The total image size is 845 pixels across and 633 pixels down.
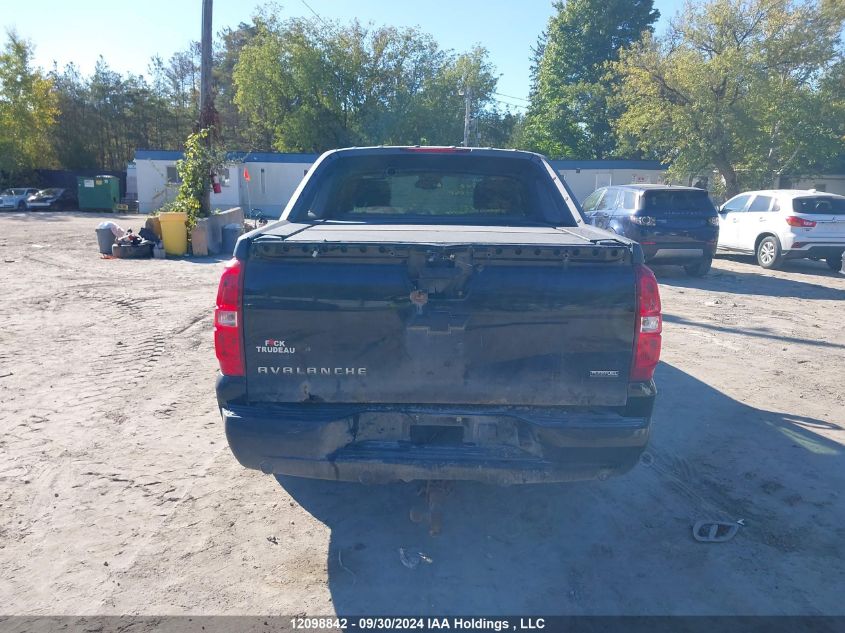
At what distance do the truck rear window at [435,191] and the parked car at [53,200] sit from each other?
40.5 meters

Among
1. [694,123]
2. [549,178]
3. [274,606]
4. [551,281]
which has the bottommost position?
[274,606]

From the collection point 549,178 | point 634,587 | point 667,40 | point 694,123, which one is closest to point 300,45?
point 667,40

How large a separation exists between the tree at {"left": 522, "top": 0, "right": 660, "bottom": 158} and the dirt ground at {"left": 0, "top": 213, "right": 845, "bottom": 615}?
117 feet

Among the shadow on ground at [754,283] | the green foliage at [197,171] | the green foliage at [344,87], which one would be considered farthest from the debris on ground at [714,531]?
the green foliage at [344,87]

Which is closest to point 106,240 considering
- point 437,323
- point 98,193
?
point 437,323

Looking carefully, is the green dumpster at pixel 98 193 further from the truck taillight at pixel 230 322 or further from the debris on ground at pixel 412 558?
the debris on ground at pixel 412 558

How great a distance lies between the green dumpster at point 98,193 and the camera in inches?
1523

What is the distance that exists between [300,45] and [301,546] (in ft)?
127

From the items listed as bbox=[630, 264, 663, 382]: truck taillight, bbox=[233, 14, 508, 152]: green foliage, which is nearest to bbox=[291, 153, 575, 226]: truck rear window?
bbox=[630, 264, 663, 382]: truck taillight

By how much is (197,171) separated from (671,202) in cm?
1117

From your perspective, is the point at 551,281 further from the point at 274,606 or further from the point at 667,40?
the point at 667,40

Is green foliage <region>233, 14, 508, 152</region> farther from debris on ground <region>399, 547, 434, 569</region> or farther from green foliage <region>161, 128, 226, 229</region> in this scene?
debris on ground <region>399, 547, 434, 569</region>

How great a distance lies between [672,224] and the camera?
41.4 ft

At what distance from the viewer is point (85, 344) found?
773 cm
